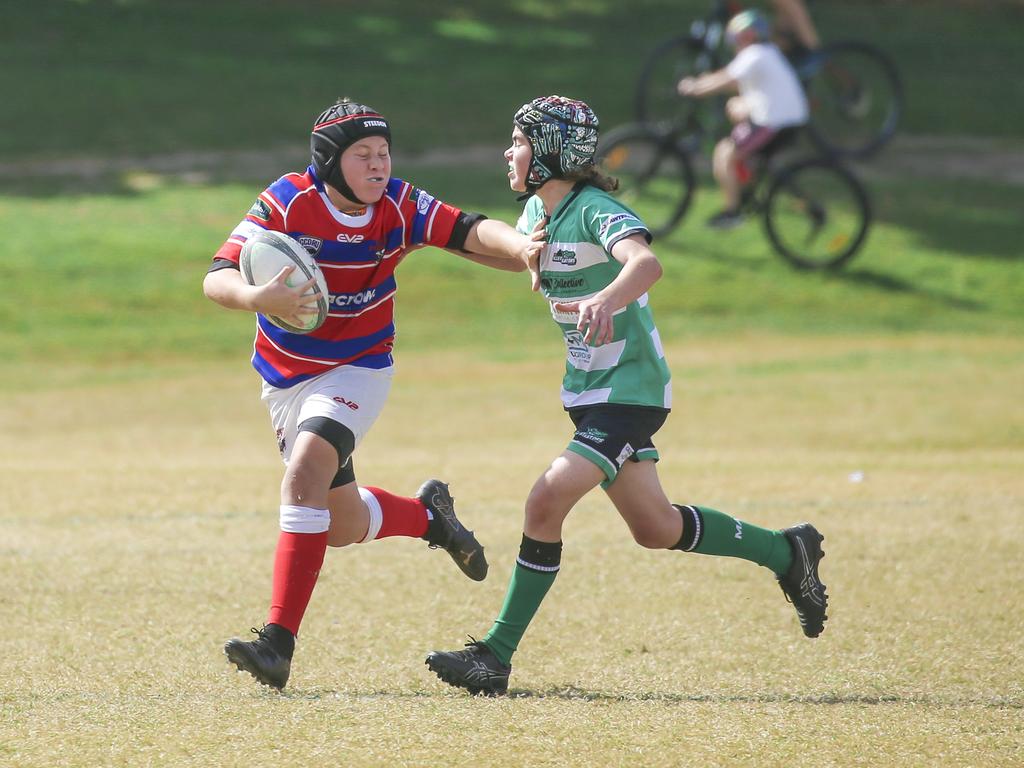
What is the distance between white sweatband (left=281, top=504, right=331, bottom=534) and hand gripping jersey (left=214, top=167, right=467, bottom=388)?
55 cm

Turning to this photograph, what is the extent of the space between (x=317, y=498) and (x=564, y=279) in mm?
1155

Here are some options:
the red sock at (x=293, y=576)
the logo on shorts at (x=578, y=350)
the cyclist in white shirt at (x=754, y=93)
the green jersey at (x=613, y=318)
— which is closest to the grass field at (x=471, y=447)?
the red sock at (x=293, y=576)

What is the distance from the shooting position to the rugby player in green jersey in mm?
4844

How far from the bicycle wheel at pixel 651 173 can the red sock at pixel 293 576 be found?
10020mm

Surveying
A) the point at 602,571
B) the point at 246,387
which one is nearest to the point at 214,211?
the point at 246,387

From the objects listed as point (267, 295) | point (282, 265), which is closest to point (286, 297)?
point (267, 295)

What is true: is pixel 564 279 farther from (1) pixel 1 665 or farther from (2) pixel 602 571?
(1) pixel 1 665

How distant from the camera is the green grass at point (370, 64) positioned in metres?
20.9

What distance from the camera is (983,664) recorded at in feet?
Answer: 17.1

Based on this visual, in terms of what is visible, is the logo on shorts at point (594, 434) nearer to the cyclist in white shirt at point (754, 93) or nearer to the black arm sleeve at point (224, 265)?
the black arm sleeve at point (224, 265)

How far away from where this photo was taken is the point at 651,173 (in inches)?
636

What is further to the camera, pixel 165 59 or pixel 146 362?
pixel 165 59

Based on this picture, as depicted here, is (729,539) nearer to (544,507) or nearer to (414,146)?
(544,507)

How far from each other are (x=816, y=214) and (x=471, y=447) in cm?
631
